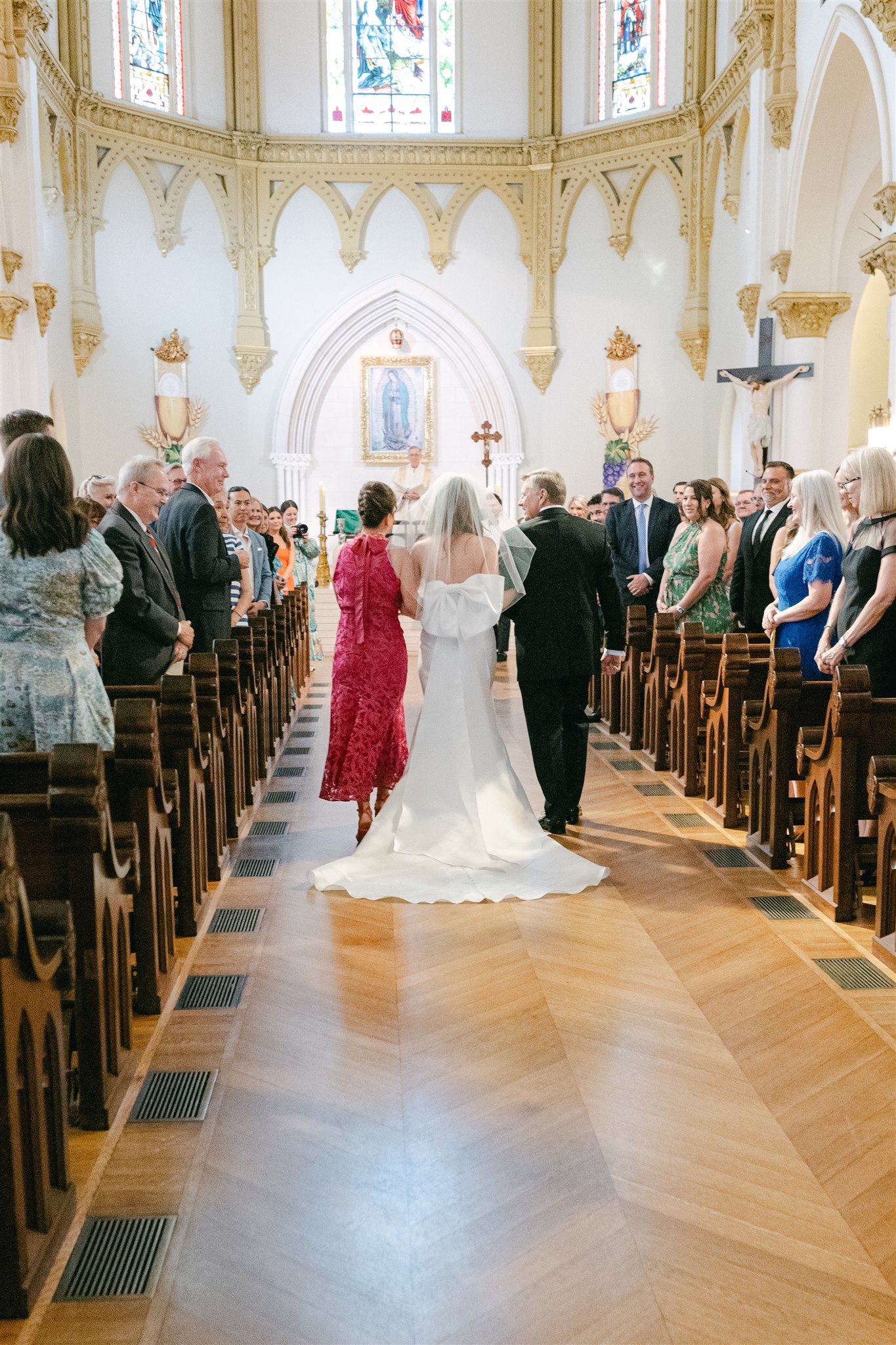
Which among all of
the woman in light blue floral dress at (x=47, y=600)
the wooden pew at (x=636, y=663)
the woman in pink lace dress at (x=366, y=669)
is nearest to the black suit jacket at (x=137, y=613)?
the woman in pink lace dress at (x=366, y=669)

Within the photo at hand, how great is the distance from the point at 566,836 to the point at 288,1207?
3125 millimetres

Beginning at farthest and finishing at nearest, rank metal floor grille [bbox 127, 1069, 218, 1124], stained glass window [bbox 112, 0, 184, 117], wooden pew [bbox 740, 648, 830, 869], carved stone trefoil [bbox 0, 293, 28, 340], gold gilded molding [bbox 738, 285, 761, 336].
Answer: stained glass window [bbox 112, 0, 184, 117] < gold gilded molding [bbox 738, 285, 761, 336] < carved stone trefoil [bbox 0, 293, 28, 340] < wooden pew [bbox 740, 648, 830, 869] < metal floor grille [bbox 127, 1069, 218, 1124]

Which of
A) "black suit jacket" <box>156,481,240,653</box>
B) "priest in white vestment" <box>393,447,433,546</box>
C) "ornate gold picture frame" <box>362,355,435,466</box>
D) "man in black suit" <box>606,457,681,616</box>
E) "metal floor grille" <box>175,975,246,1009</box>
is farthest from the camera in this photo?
"ornate gold picture frame" <box>362,355,435,466</box>

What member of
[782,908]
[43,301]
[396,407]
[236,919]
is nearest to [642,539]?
[782,908]

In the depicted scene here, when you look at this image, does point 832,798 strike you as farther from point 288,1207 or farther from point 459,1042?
point 288,1207

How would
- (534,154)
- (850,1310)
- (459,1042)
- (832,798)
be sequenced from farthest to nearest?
(534,154) → (832,798) → (459,1042) → (850,1310)

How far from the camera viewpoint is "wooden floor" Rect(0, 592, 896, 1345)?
2133 millimetres

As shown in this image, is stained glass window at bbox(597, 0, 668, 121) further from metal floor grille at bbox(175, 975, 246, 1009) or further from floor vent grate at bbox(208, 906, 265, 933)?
metal floor grille at bbox(175, 975, 246, 1009)

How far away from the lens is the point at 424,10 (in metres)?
18.3

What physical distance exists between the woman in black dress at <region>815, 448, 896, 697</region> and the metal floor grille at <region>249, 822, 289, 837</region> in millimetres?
2597

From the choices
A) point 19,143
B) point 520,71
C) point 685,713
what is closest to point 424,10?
point 520,71

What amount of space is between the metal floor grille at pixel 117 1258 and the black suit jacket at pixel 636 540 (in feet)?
20.2

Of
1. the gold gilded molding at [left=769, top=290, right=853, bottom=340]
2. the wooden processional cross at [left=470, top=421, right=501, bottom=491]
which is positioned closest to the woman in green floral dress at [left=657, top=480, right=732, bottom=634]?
the gold gilded molding at [left=769, top=290, right=853, bottom=340]

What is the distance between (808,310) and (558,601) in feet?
28.6
